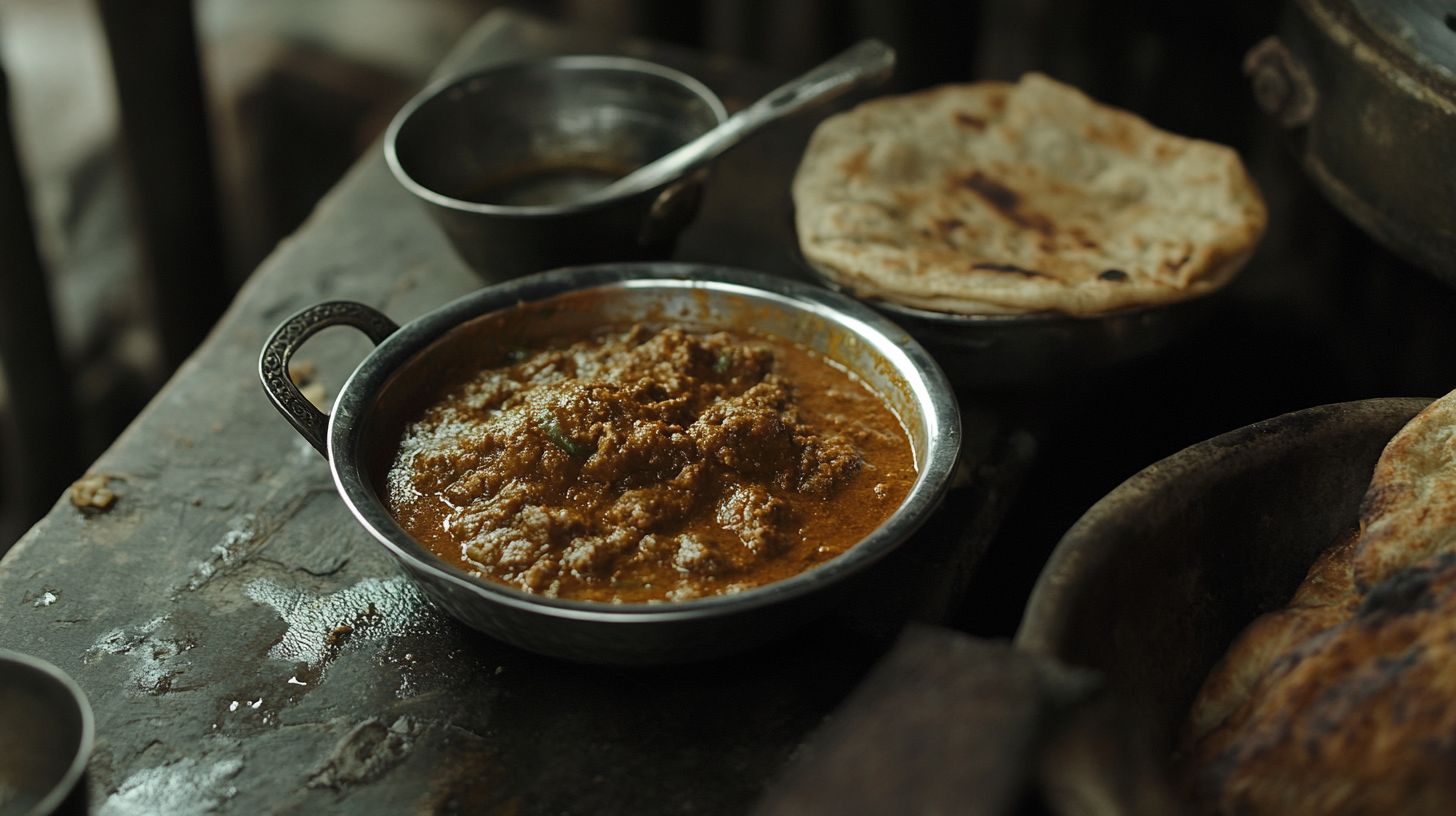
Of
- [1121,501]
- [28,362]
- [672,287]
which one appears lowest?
A: [28,362]

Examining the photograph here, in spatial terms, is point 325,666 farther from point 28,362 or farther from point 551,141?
point 28,362

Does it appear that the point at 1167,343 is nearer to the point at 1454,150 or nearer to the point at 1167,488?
the point at 1454,150

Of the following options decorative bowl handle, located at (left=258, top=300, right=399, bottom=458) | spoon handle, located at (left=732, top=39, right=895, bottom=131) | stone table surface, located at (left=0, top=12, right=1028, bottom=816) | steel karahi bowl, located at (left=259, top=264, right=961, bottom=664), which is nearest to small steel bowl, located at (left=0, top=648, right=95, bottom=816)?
stone table surface, located at (left=0, top=12, right=1028, bottom=816)

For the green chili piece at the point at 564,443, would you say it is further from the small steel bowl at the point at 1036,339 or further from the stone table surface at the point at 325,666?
the small steel bowl at the point at 1036,339

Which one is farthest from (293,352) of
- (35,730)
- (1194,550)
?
(1194,550)

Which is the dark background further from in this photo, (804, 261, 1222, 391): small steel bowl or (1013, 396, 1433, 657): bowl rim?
(1013, 396, 1433, 657): bowl rim
